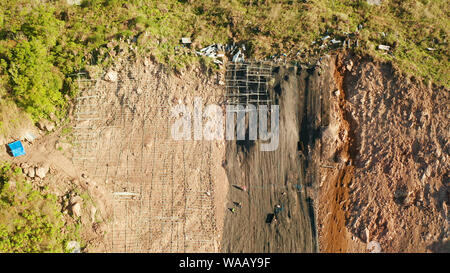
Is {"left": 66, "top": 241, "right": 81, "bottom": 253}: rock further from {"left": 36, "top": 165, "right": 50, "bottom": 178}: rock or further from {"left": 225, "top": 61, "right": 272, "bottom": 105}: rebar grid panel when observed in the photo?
{"left": 225, "top": 61, "right": 272, "bottom": 105}: rebar grid panel

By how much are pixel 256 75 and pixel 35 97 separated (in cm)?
933

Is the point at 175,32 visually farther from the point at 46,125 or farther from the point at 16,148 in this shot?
the point at 16,148

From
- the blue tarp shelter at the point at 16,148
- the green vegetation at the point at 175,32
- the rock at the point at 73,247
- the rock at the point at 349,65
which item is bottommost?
the rock at the point at 73,247

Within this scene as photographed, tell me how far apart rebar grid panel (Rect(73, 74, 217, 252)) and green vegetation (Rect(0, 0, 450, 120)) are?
73.7 inches

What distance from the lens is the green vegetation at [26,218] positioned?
1130 centimetres

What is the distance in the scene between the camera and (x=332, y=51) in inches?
540

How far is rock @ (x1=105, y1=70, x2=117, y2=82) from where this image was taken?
13.0 m

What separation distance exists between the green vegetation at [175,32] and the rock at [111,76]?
0.50 m

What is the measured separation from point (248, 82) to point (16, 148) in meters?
10.0

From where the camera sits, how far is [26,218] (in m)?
11.6

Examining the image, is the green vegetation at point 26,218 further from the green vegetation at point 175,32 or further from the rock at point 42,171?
the green vegetation at point 175,32

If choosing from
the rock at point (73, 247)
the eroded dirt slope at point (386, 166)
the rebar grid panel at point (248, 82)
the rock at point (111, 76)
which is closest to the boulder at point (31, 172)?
the rock at point (73, 247)

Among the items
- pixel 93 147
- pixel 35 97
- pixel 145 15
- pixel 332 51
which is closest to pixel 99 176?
pixel 93 147

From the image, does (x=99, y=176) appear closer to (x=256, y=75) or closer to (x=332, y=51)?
(x=256, y=75)
